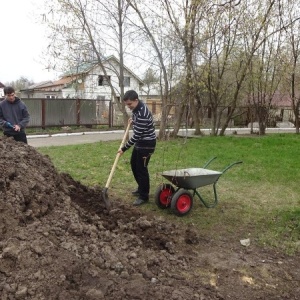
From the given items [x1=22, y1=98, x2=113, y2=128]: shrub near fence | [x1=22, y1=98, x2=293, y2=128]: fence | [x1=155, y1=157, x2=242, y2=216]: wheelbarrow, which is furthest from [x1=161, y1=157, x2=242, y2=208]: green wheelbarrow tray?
[x1=22, y1=98, x2=113, y2=128]: shrub near fence

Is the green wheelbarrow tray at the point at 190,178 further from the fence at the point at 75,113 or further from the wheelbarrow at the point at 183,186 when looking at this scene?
the fence at the point at 75,113

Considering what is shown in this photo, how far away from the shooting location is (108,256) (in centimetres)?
313

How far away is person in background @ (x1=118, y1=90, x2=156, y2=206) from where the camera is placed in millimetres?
4980

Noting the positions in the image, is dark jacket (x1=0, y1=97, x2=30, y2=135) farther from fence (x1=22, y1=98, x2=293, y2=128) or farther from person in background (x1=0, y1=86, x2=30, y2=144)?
fence (x1=22, y1=98, x2=293, y2=128)

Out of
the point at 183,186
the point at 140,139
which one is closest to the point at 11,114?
the point at 140,139

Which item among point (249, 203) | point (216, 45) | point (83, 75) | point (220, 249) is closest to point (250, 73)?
point (216, 45)

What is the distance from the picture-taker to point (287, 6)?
41.0 feet

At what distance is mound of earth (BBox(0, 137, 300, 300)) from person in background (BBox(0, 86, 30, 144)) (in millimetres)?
1799

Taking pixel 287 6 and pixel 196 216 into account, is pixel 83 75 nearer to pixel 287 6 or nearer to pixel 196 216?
pixel 287 6

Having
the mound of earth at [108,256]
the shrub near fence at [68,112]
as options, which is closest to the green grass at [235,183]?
the mound of earth at [108,256]

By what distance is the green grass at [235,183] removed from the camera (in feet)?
14.6

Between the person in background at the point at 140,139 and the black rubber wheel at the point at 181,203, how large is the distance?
688mm

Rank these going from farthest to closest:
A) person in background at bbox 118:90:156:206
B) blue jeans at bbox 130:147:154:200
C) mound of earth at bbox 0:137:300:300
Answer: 1. blue jeans at bbox 130:147:154:200
2. person in background at bbox 118:90:156:206
3. mound of earth at bbox 0:137:300:300

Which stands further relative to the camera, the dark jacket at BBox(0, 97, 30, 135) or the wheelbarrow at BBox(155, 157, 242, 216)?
the dark jacket at BBox(0, 97, 30, 135)
